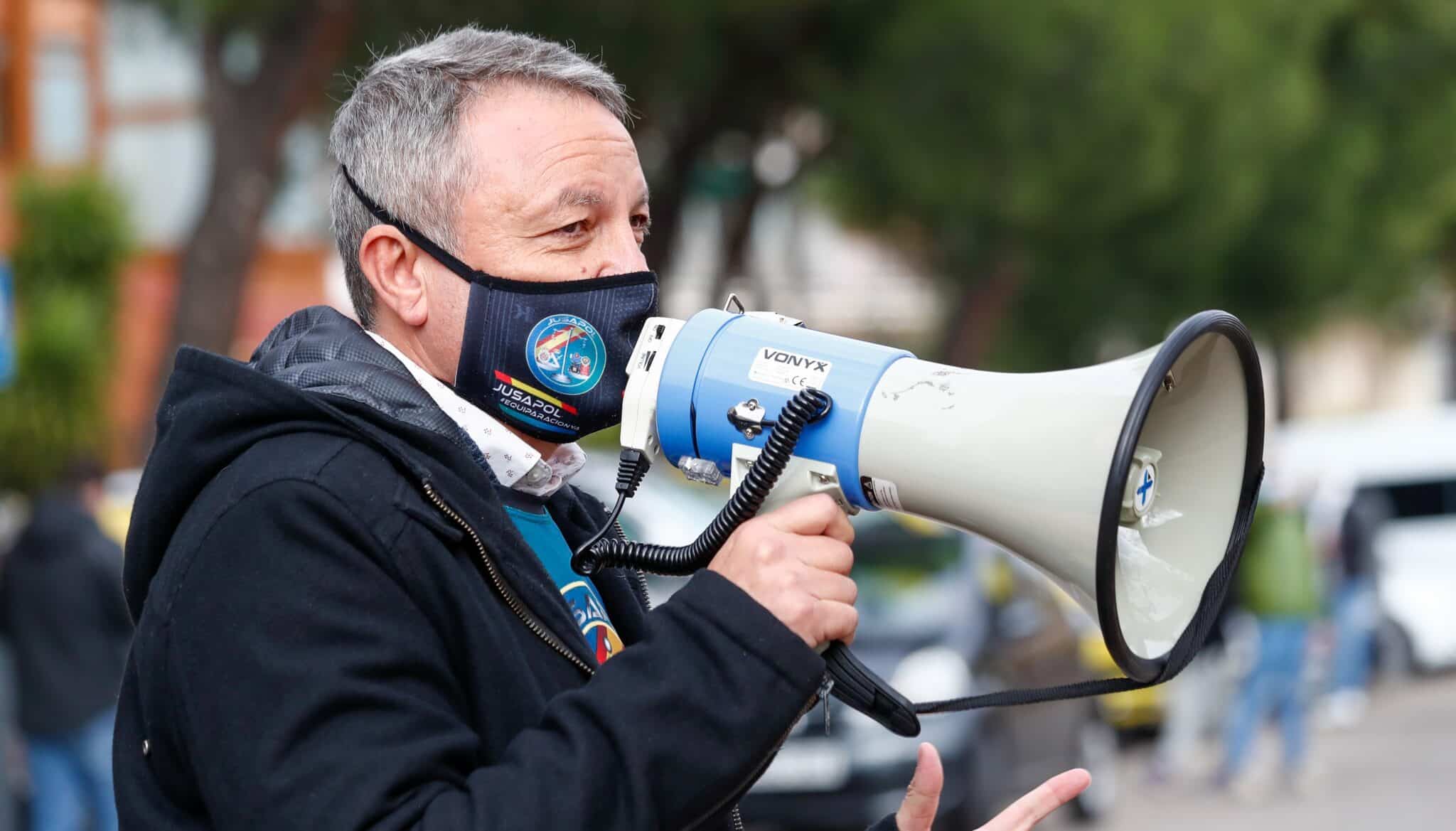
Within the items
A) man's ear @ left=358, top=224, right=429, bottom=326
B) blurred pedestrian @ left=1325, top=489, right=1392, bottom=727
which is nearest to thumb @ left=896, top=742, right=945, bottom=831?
man's ear @ left=358, top=224, right=429, bottom=326

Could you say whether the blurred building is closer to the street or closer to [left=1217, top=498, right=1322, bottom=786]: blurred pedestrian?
the street

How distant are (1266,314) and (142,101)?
586 inches

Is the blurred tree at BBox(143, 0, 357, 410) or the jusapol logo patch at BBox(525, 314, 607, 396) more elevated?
the jusapol logo patch at BBox(525, 314, 607, 396)

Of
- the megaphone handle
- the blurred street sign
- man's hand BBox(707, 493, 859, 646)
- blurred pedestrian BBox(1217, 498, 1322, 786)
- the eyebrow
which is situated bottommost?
blurred pedestrian BBox(1217, 498, 1322, 786)

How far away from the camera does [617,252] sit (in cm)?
185

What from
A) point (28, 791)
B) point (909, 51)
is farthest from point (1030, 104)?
point (28, 791)

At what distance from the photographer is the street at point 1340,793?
9.22m

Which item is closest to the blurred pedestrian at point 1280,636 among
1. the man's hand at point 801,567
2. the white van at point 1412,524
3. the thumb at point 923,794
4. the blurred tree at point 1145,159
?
the blurred tree at point 1145,159

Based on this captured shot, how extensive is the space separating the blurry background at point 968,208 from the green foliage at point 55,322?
0.08 ft

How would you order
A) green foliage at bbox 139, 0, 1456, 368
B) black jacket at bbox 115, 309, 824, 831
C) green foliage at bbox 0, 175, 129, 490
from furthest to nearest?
green foliage at bbox 139, 0, 1456, 368, green foliage at bbox 0, 175, 129, 490, black jacket at bbox 115, 309, 824, 831

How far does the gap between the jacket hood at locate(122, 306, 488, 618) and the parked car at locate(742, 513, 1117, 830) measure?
5148 mm

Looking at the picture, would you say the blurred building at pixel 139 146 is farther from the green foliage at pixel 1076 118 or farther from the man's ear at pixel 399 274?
the man's ear at pixel 399 274

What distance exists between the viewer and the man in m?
1.43

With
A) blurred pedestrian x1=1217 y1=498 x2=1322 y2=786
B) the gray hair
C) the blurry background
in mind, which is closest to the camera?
the gray hair
